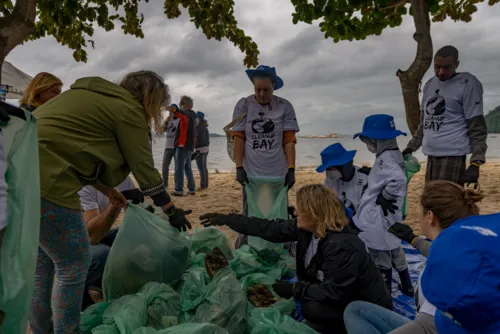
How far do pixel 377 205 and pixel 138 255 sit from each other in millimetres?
1487

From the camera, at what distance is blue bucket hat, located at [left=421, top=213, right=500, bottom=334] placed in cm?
67

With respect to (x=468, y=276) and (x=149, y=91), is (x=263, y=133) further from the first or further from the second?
(x=468, y=276)

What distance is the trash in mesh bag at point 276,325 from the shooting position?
1712 millimetres

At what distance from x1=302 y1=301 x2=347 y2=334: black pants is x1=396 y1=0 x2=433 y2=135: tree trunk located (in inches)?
110

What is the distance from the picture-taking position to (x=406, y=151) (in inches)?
121

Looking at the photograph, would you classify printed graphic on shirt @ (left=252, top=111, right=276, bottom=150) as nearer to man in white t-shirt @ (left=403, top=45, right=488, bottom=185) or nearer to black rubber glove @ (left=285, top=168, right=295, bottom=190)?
black rubber glove @ (left=285, top=168, right=295, bottom=190)

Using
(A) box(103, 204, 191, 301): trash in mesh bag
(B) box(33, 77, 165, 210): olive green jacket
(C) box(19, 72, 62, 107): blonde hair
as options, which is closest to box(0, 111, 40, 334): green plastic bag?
(B) box(33, 77, 165, 210): olive green jacket

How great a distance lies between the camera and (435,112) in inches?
113

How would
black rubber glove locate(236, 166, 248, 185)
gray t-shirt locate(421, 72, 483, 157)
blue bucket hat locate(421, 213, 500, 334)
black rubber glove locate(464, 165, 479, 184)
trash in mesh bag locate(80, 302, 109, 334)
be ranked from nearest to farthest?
blue bucket hat locate(421, 213, 500, 334), trash in mesh bag locate(80, 302, 109, 334), black rubber glove locate(464, 165, 479, 184), gray t-shirt locate(421, 72, 483, 157), black rubber glove locate(236, 166, 248, 185)

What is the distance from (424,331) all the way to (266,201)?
6.68ft

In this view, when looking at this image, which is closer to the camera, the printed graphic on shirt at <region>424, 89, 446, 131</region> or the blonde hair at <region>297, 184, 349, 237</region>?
the blonde hair at <region>297, 184, 349, 237</region>

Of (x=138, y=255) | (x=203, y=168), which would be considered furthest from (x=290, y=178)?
(x=203, y=168)

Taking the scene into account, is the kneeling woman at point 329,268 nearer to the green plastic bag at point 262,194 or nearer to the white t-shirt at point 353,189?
the white t-shirt at point 353,189

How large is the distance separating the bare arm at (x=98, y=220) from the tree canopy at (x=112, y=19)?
266cm
